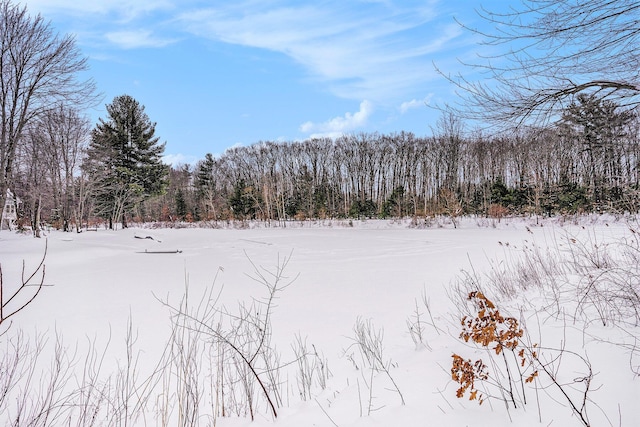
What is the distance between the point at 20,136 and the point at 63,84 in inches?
93.3

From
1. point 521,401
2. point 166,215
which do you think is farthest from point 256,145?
point 521,401

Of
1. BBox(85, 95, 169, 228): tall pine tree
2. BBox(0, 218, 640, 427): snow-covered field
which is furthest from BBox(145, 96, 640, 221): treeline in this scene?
BBox(0, 218, 640, 427): snow-covered field

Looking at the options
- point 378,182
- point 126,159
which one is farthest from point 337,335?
point 378,182

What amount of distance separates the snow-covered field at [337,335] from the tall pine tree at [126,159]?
13821mm

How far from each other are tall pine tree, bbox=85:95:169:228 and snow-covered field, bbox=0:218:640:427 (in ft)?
45.3

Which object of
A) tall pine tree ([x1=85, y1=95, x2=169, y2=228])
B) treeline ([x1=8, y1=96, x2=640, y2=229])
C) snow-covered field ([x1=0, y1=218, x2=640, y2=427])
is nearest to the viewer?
snow-covered field ([x1=0, y1=218, x2=640, y2=427])

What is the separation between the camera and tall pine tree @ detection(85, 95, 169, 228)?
81.4ft

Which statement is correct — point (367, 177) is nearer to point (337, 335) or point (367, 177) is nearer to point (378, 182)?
point (378, 182)

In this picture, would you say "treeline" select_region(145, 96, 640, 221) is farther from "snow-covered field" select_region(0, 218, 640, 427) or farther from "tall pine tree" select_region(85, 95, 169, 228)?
"snow-covered field" select_region(0, 218, 640, 427)

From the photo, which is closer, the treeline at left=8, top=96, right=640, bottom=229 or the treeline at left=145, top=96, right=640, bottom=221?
the treeline at left=8, top=96, right=640, bottom=229

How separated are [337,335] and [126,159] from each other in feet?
88.8

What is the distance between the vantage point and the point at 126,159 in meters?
26.5

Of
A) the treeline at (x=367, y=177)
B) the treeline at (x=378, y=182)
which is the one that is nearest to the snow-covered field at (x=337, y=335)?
the treeline at (x=367, y=177)

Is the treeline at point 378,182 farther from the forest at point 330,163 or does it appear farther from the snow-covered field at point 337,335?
the snow-covered field at point 337,335
